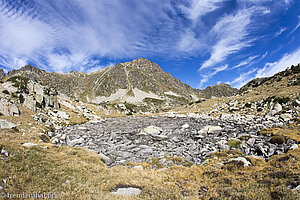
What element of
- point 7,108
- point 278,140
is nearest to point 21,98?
point 7,108

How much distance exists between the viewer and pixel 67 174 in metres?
9.23

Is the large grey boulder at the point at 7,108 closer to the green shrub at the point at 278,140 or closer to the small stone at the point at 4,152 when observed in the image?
the small stone at the point at 4,152

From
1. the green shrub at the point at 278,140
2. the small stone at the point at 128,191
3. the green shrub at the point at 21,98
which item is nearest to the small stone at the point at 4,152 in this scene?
the small stone at the point at 128,191

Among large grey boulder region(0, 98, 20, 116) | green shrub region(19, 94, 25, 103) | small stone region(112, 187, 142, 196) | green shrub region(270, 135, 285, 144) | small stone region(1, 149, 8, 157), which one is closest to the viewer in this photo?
small stone region(112, 187, 142, 196)

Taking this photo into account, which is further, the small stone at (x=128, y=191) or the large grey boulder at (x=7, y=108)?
the large grey boulder at (x=7, y=108)

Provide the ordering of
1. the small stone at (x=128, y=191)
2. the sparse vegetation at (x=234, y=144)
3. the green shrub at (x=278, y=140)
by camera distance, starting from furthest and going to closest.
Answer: the sparse vegetation at (x=234, y=144) < the green shrub at (x=278, y=140) < the small stone at (x=128, y=191)

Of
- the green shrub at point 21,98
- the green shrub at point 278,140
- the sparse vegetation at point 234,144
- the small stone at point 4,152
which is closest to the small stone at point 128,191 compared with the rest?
the small stone at point 4,152

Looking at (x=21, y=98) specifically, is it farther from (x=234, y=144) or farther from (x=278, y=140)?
(x=278, y=140)

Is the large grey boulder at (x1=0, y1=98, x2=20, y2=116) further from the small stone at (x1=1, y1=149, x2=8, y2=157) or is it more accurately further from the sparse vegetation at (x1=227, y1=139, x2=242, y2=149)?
the sparse vegetation at (x1=227, y1=139, x2=242, y2=149)

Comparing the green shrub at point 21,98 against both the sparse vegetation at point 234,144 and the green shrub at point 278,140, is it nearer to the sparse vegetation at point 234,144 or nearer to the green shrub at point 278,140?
the sparse vegetation at point 234,144

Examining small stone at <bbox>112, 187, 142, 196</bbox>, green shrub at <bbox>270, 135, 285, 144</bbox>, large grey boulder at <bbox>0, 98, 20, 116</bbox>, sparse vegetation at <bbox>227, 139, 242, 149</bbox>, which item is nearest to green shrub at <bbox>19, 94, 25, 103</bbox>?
large grey boulder at <bbox>0, 98, 20, 116</bbox>

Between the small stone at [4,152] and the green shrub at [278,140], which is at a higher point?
the small stone at [4,152]

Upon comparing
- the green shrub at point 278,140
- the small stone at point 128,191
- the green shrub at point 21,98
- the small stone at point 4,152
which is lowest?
the small stone at point 128,191

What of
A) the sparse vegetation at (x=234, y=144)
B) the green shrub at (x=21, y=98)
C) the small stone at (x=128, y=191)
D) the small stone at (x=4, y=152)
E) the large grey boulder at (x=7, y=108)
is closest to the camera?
the small stone at (x=128, y=191)
